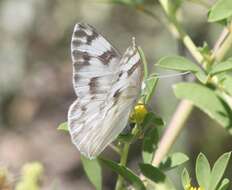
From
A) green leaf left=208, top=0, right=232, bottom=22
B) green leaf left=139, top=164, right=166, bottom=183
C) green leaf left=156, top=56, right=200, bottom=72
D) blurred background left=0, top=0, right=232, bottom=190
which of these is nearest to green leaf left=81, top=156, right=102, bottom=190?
green leaf left=139, top=164, right=166, bottom=183

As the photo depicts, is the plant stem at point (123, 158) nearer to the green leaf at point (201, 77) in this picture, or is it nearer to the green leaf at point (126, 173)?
the green leaf at point (126, 173)

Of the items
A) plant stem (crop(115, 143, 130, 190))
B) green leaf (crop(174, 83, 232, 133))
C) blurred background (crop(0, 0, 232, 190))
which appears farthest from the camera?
blurred background (crop(0, 0, 232, 190))

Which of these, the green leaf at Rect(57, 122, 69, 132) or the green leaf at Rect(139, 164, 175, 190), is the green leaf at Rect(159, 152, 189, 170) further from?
the green leaf at Rect(57, 122, 69, 132)

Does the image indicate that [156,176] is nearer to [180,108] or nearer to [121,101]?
[121,101]

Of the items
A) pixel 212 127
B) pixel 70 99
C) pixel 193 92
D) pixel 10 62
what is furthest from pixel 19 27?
pixel 193 92

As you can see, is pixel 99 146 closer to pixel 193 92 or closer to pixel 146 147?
pixel 146 147
